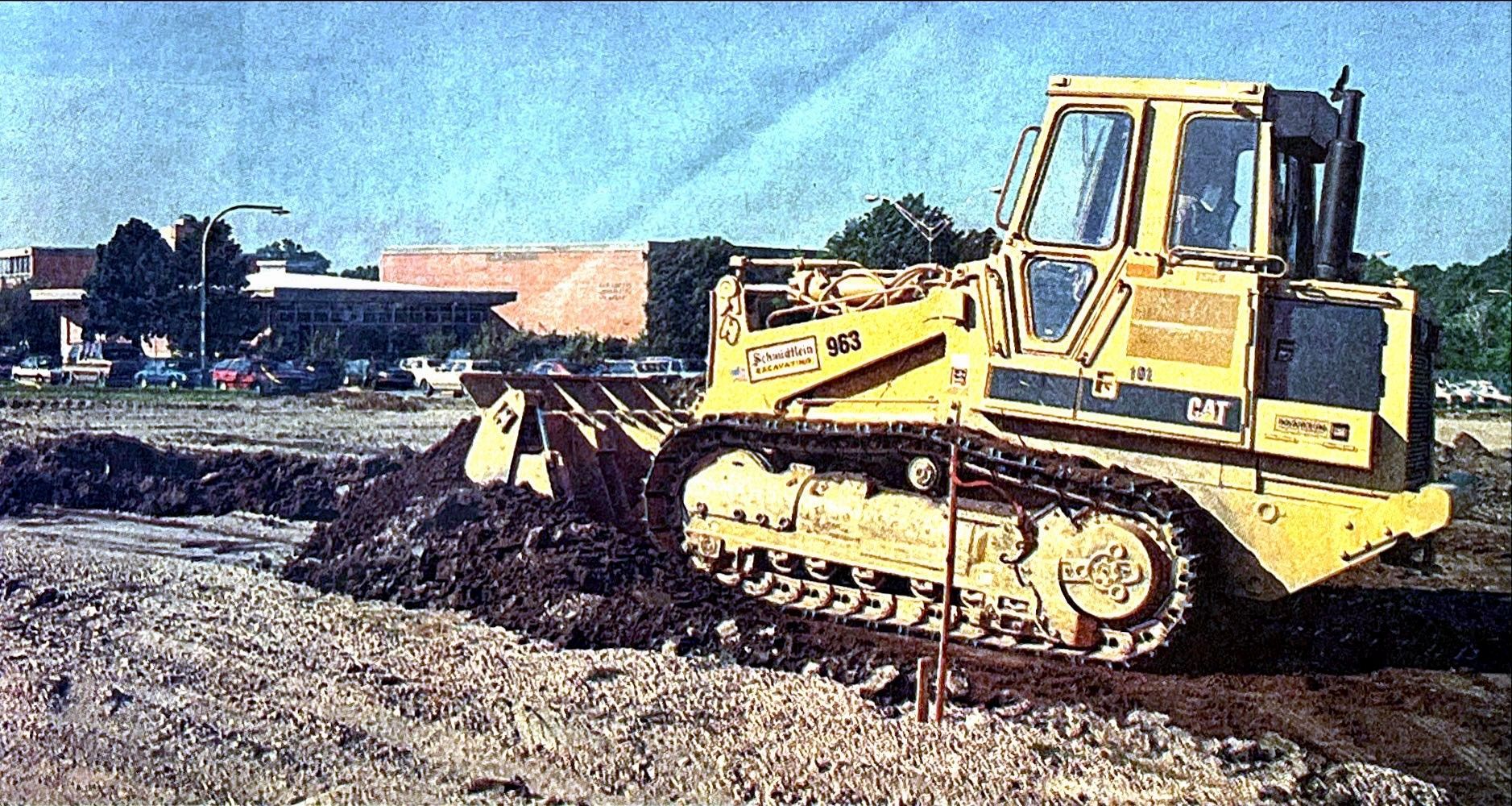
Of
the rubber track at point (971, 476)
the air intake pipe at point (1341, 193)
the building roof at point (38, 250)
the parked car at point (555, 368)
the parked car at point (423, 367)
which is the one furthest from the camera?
the parked car at point (423, 367)

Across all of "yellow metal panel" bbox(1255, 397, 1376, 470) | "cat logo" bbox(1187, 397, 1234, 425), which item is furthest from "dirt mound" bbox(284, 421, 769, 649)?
"yellow metal panel" bbox(1255, 397, 1376, 470)

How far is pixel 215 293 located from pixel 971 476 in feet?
15.3

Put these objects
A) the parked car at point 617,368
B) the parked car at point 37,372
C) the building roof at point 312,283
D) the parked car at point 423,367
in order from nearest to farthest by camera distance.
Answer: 1. the parked car at point 37,372
2. the building roof at point 312,283
3. the parked car at point 617,368
4. the parked car at point 423,367

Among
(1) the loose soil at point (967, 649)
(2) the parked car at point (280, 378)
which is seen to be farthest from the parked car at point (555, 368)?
(2) the parked car at point (280, 378)

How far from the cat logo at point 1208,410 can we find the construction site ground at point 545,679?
1.17 meters

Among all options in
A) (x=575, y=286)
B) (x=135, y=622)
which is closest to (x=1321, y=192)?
(x=575, y=286)

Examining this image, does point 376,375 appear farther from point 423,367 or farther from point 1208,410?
point 1208,410

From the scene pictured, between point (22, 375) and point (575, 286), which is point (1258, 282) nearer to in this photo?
point (575, 286)

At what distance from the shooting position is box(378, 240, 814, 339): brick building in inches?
410

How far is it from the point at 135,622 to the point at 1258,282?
237 inches

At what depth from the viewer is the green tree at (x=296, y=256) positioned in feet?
30.6

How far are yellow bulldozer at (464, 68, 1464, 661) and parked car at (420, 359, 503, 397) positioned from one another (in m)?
2.41

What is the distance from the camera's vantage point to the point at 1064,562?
8086 mm

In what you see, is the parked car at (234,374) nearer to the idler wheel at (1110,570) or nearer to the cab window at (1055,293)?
the cab window at (1055,293)
